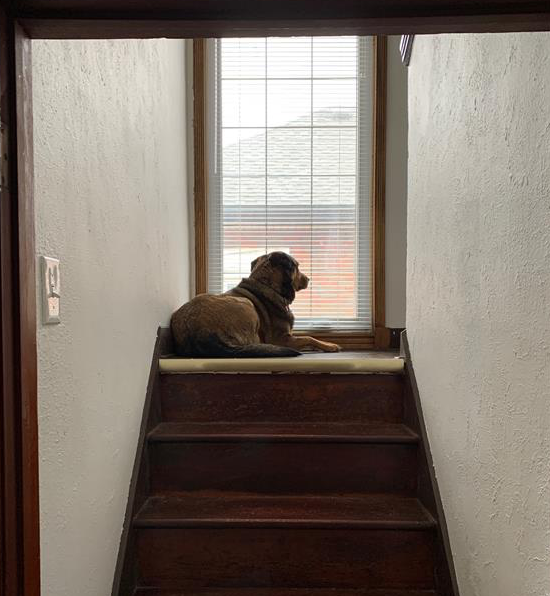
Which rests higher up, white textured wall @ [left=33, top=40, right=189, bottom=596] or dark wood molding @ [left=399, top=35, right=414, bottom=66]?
dark wood molding @ [left=399, top=35, right=414, bottom=66]

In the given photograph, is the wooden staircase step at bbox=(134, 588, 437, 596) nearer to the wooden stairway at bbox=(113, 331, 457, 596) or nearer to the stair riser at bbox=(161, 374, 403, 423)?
the wooden stairway at bbox=(113, 331, 457, 596)

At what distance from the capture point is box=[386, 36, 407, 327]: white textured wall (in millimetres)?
3393

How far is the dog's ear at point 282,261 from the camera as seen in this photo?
307 centimetres

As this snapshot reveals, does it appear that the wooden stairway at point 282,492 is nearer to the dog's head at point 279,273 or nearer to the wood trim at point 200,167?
the dog's head at point 279,273

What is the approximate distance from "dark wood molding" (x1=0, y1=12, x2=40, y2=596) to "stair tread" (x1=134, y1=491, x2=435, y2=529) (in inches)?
36.7

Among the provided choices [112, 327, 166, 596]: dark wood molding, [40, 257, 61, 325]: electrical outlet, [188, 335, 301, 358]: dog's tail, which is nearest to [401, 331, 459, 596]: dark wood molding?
[188, 335, 301, 358]: dog's tail

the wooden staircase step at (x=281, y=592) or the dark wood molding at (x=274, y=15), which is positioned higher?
the dark wood molding at (x=274, y=15)

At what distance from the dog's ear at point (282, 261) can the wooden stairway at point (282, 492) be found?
3.02ft

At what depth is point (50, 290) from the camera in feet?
3.68

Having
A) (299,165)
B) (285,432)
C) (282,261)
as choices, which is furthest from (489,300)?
(299,165)

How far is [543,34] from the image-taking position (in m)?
1.02

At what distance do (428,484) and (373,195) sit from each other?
2.02 meters

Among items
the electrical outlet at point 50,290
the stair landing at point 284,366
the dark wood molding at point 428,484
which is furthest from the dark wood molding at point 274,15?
the stair landing at point 284,366

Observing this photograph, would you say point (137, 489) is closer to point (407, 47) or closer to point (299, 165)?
point (407, 47)
